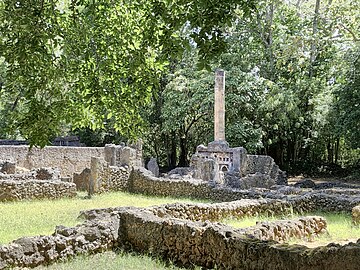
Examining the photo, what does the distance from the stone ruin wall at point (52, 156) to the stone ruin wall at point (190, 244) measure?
1776 centimetres

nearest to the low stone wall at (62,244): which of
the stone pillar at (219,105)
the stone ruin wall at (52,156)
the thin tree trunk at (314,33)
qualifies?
the stone ruin wall at (52,156)

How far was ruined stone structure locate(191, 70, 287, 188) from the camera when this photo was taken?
2170cm

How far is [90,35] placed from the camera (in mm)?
7594

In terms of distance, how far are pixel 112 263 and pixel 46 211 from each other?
7133mm

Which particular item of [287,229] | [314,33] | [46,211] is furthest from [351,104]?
[287,229]

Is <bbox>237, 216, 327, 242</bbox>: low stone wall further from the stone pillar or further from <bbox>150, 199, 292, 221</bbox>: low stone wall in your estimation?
the stone pillar

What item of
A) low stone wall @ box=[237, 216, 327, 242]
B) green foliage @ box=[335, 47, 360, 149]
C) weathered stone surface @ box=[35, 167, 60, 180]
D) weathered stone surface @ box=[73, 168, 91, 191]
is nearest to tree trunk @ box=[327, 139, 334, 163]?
green foliage @ box=[335, 47, 360, 149]

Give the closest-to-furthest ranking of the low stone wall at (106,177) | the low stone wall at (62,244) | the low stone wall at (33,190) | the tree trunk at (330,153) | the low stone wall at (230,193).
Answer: the low stone wall at (62,244), the low stone wall at (230,193), the low stone wall at (33,190), the low stone wall at (106,177), the tree trunk at (330,153)

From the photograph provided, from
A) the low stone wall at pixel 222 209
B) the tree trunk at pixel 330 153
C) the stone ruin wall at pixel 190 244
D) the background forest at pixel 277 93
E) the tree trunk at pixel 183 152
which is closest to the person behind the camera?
the stone ruin wall at pixel 190 244

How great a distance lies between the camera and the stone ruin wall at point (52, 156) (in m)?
26.0

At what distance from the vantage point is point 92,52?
748cm

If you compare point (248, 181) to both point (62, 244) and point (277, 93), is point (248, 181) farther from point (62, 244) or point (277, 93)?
point (62, 244)

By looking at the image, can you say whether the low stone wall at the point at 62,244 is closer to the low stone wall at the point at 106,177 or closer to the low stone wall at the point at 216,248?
the low stone wall at the point at 216,248

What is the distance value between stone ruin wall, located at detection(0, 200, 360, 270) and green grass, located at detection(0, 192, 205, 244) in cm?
211
